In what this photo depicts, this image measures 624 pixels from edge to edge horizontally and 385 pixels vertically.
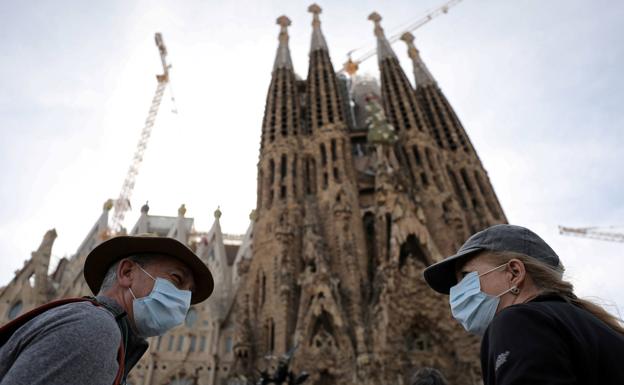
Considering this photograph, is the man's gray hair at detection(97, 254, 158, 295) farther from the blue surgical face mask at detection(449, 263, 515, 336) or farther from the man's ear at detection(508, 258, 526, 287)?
the man's ear at detection(508, 258, 526, 287)

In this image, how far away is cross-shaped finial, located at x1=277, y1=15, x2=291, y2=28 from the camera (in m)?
34.6

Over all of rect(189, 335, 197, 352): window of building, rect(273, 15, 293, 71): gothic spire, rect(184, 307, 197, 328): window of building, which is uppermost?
rect(273, 15, 293, 71): gothic spire

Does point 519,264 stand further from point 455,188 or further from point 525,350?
point 455,188

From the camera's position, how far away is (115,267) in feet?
7.10

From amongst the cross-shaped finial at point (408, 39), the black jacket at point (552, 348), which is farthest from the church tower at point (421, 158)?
the black jacket at point (552, 348)

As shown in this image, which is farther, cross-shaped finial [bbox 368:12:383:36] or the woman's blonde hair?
cross-shaped finial [bbox 368:12:383:36]

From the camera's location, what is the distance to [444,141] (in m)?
24.7

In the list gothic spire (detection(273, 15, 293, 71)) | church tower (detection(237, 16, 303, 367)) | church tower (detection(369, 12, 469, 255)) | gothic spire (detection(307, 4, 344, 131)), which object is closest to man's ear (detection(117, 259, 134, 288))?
church tower (detection(237, 16, 303, 367))

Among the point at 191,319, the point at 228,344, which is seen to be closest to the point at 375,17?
the point at 191,319

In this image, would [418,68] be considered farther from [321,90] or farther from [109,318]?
[109,318]

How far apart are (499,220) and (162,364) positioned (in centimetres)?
1708

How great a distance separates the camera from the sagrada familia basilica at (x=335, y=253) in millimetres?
14641

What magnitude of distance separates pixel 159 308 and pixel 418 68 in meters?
32.5

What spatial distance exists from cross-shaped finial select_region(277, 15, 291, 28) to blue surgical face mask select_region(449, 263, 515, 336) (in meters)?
35.4
